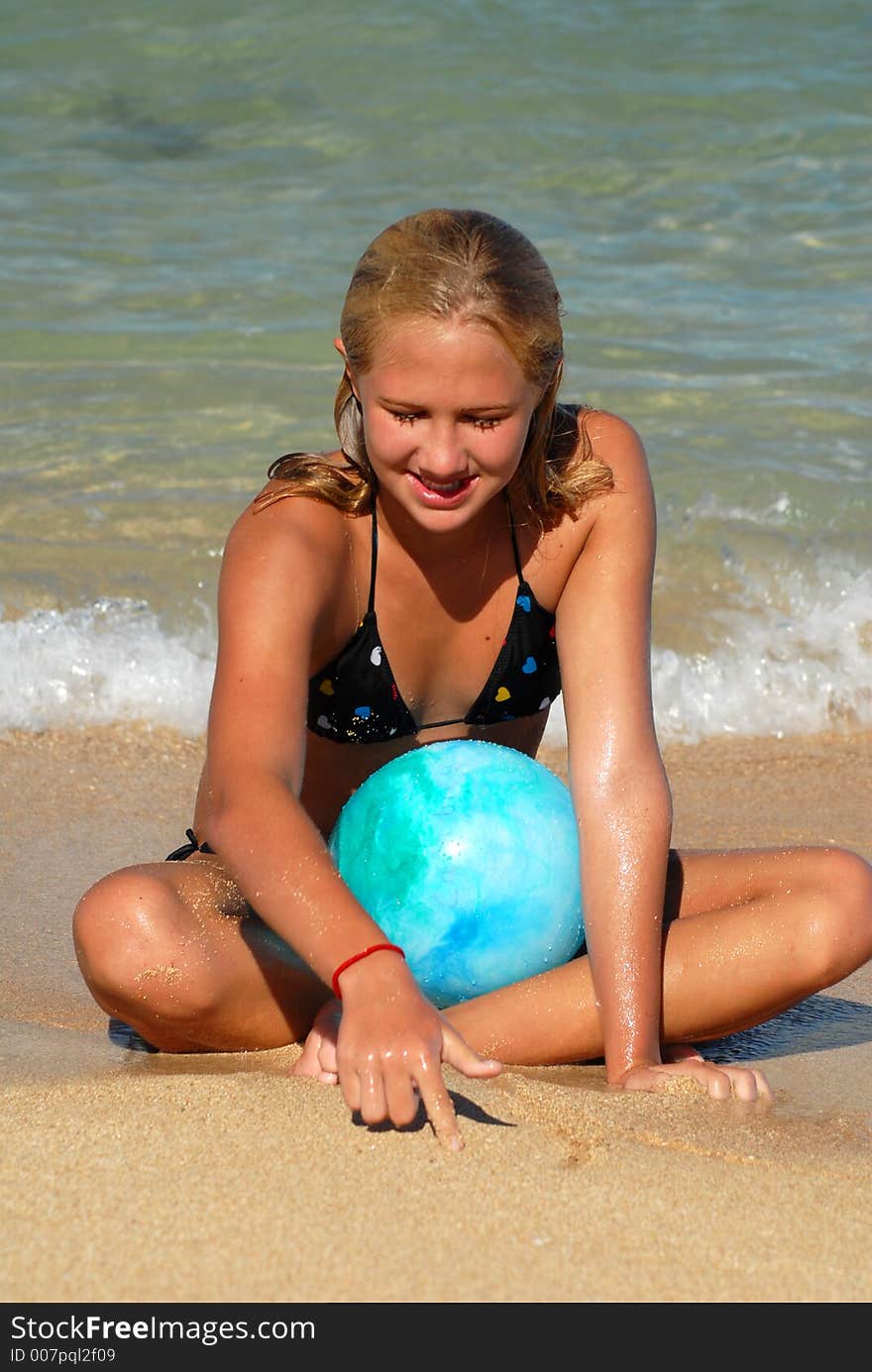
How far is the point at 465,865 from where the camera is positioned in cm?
308

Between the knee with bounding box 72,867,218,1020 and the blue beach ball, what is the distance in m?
0.35

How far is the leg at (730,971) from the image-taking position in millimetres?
3162

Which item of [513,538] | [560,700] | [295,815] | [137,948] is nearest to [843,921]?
[513,538]

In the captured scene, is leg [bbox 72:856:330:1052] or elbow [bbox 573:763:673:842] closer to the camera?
leg [bbox 72:856:330:1052]

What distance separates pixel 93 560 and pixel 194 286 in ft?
10.0

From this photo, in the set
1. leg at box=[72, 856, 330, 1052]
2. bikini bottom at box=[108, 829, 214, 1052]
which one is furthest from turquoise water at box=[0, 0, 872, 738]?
leg at box=[72, 856, 330, 1052]

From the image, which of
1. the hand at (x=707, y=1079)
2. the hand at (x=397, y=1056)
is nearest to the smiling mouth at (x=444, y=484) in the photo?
the hand at (x=397, y=1056)

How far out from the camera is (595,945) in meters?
3.15

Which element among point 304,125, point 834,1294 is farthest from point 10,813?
point 304,125

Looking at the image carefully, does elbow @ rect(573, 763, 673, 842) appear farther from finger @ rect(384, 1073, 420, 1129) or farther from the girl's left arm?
finger @ rect(384, 1073, 420, 1129)

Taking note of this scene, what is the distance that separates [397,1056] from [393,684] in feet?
4.06

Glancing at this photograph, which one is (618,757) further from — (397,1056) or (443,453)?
(397,1056)

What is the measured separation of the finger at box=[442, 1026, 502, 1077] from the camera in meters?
2.33

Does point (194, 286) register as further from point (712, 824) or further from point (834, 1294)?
point (834, 1294)
